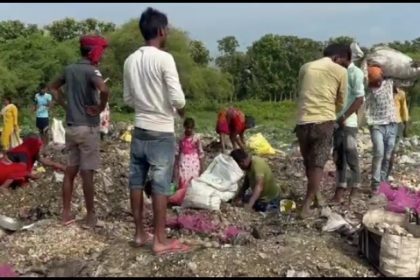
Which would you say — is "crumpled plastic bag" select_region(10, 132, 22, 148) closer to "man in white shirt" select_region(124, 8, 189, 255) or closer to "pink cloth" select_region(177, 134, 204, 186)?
"pink cloth" select_region(177, 134, 204, 186)

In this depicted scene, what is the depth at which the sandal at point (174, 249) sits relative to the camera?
5.01 m

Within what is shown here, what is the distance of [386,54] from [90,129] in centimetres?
374

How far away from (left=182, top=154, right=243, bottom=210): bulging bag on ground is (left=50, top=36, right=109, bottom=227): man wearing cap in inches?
57.8

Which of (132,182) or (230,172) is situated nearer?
(132,182)

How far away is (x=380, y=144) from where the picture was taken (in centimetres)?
775

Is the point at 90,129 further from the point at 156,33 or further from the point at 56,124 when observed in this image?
the point at 56,124

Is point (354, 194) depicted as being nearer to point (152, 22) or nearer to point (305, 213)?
point (305, 213)

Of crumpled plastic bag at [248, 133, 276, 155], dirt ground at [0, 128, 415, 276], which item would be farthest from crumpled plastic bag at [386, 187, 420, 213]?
crumpled plastic bag at [248, 133, 276, 155]

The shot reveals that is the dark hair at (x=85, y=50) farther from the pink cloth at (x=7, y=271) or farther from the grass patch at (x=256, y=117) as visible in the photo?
the grass patch at (x=256, y=117)

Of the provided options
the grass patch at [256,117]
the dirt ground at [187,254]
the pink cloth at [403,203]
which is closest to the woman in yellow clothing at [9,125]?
the grass patch at [256,117]

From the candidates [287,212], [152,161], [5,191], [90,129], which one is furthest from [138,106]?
[5,191]

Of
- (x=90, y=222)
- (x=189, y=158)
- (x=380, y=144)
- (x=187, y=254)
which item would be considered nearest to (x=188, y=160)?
(x=189, y=158)

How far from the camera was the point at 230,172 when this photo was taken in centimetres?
759

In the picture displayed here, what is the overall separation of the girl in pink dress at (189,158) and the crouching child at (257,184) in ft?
2.31
